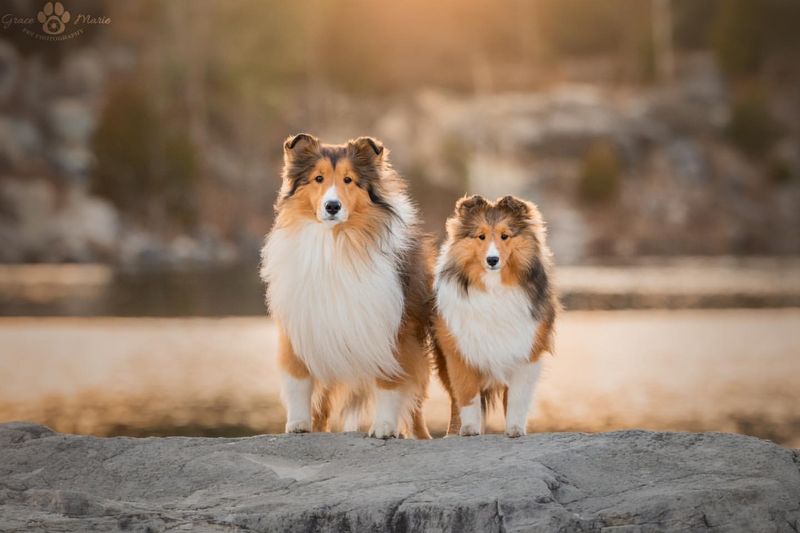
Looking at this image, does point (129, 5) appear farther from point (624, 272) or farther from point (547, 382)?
point (547, 382)

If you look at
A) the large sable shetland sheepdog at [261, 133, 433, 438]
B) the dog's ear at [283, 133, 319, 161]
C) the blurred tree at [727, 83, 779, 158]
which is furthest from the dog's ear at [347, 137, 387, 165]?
the blurred tree at [727, 83, 779, 158]

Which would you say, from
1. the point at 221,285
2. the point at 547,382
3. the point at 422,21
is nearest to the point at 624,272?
the point at 221,285

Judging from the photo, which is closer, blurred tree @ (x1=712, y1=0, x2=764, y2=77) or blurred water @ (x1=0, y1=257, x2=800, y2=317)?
blurred water @ (x1=0, y1=257, x2=800, y2=317)

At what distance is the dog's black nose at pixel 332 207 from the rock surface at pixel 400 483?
4.26ft

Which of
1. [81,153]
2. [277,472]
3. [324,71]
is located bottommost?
[277,472]

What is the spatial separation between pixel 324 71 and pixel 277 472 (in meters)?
48.0

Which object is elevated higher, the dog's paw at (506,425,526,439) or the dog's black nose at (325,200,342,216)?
the dog's black nose at (325,200,342,216)

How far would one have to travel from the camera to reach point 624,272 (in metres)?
33.0

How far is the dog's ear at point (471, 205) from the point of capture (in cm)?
622

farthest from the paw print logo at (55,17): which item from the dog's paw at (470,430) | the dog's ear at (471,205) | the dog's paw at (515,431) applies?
the dog's paw at (515,431)

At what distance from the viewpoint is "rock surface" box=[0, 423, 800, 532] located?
482 cm

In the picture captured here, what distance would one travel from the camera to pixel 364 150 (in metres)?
6.25

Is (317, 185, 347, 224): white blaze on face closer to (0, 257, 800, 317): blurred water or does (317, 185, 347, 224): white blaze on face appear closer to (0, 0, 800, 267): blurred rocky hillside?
(0, 257, 800, 317): blurred water

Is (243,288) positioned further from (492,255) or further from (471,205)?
(492,255)
